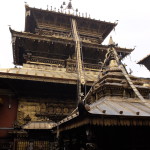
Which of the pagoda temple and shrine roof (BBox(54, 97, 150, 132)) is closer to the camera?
shrine roof (BBox(54, 97, 150, 132))

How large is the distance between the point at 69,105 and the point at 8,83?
3454 mm

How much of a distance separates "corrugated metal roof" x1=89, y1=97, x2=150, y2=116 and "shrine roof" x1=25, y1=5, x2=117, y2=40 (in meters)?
11.8

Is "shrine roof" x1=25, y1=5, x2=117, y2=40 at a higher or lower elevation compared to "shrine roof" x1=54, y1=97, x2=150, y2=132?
higher

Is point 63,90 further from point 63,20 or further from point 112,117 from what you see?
point 63,20

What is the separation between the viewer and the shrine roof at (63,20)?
1584 cm

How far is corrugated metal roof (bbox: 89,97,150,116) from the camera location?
14.4 feet

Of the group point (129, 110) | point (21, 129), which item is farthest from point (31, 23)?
point (129, 110)

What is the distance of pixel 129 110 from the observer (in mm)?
4832

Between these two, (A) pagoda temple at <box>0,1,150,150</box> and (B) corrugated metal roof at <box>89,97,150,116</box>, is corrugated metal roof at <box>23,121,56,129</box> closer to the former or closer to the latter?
(A) pagoda temple at <box>0,1,150,150</box>

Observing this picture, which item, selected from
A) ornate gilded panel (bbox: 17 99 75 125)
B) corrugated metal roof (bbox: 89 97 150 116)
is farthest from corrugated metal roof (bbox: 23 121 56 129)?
corrugated metal roof (bbox: 89 97 150 116)

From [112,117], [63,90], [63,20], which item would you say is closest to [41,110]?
[63,90]

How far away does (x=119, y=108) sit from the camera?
192 inches

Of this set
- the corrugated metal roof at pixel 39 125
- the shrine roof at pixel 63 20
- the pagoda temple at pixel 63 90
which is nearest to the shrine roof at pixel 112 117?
the pagoda temple at pixel 63 90

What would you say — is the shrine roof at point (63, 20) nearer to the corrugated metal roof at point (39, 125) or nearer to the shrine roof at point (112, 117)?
the corrugated metal roof at point (39, 125)
